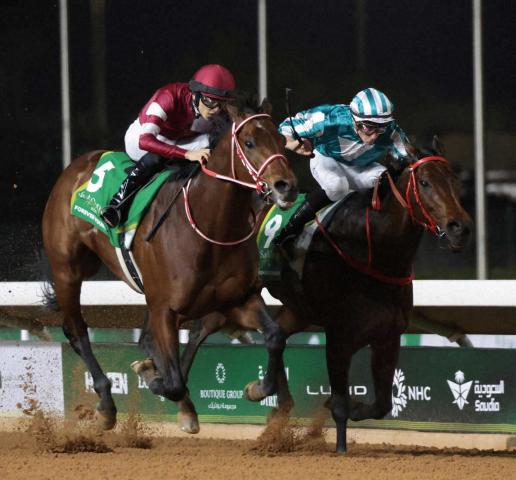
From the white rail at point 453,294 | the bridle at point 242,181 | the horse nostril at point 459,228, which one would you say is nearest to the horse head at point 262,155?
the bridle at point 242,181

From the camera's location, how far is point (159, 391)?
603 cm

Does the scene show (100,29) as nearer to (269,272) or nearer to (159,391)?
(269,272)

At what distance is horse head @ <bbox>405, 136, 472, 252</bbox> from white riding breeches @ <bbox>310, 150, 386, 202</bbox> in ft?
1.61

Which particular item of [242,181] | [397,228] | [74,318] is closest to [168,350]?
[242,181]

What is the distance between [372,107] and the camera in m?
6.24

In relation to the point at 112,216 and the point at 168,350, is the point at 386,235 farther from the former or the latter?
the point at 112,216

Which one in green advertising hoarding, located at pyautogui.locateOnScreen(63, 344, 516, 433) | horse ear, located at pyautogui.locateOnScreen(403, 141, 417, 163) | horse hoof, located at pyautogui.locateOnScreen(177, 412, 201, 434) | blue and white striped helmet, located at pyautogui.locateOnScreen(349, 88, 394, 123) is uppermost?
blue and white striped helmet, located at pyautogui.locateOnScreen(349, 88, 394, 123)

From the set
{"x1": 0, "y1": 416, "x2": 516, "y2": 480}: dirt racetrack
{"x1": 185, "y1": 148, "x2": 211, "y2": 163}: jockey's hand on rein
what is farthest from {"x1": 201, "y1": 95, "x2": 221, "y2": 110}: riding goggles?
{"x1": 0, "y1": 416, "x2": 516, "y2": 480}: dirt racetrack

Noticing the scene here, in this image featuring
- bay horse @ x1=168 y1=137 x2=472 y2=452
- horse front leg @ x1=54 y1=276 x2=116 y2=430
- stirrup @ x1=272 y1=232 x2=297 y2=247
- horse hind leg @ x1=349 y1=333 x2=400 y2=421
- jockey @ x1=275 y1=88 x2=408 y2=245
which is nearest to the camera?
bay horse @ x1=168 y1=137 x2=472 y2=452

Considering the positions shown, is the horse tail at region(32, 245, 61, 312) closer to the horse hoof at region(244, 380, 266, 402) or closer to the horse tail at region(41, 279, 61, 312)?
the horse tail at region(41, 279, 61, 312)

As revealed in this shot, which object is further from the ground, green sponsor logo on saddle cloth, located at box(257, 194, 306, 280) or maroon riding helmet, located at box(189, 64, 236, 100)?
maroon riding helmet, located at box(189, 64, 236, 100)

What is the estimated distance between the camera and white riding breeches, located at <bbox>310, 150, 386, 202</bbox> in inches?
260

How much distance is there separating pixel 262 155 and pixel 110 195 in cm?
121

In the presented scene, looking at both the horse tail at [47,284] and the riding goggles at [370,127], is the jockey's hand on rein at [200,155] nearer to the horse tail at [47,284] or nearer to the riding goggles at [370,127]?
the riding goggles at [370,127]
